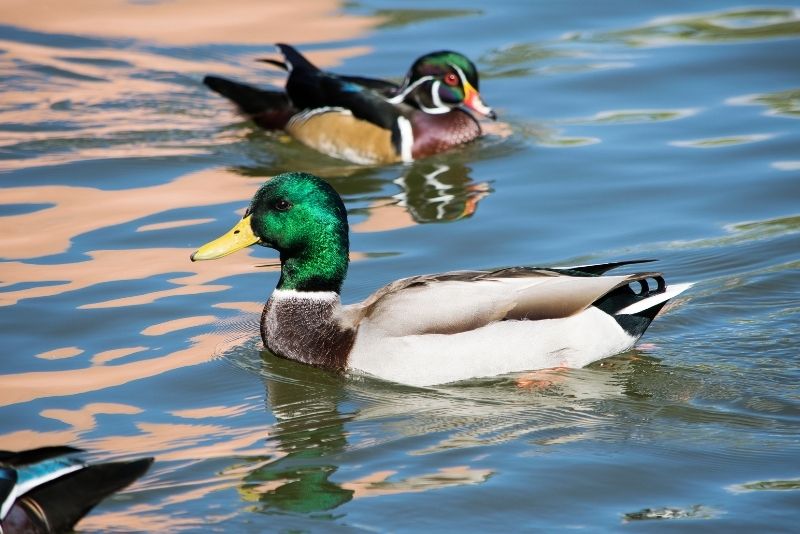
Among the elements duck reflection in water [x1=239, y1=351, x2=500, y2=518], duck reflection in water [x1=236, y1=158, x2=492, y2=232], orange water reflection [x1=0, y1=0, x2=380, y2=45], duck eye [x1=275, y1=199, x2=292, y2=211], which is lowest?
duck reflection in water [x1=239, y1=351, x2=500, y2=518]

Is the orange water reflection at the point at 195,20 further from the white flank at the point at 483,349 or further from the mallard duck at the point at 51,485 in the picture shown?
the mallard duck at the point at 51,485

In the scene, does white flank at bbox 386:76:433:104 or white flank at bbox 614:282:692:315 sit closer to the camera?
white flank at bbox 614:282:692:315

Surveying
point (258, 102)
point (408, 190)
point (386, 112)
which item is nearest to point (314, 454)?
point (408, 190)

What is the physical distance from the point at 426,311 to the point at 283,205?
3.52 ft

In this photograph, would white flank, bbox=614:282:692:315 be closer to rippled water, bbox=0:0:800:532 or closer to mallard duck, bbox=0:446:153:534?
rippled water, bbox=0:0:800:532

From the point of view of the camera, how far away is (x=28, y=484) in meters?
4.96

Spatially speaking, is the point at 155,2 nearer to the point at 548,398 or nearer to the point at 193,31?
the point at 193,31

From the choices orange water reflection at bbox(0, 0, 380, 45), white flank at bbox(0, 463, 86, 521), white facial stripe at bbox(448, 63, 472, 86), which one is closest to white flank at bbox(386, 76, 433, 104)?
white facial stripe at bbox(448, 63, 472, 86)

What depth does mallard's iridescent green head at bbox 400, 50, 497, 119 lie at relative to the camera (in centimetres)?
1196

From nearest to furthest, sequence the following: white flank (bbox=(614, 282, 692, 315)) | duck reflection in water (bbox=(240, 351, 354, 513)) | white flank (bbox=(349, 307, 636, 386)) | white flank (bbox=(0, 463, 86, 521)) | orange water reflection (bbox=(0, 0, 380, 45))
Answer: white flank (bbox=(0, 463, 86, 521)) < duck reflection in water (bbox=(240, 351, 354, 513)) < white flank (bbox=(349, 307, 636, 386)) < white flank (bbox=(614, 282, 692, 315)) < orange water reflection (bbox=(0, 0, 380, 45))

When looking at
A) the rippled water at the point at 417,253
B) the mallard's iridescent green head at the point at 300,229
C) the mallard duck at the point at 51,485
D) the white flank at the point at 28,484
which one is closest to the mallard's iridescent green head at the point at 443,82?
the rippled water at the point at 417,253

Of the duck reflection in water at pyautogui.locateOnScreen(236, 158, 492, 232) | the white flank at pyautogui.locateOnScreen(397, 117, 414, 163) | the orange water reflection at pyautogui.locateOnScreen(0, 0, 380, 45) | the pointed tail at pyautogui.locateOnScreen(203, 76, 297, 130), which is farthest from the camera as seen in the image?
the orange water reflection at pyautogui.locateOnScreen(0, 0, 380, 45)

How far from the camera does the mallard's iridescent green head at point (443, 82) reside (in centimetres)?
1196

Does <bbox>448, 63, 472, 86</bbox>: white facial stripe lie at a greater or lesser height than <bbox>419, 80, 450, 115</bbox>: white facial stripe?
greater
